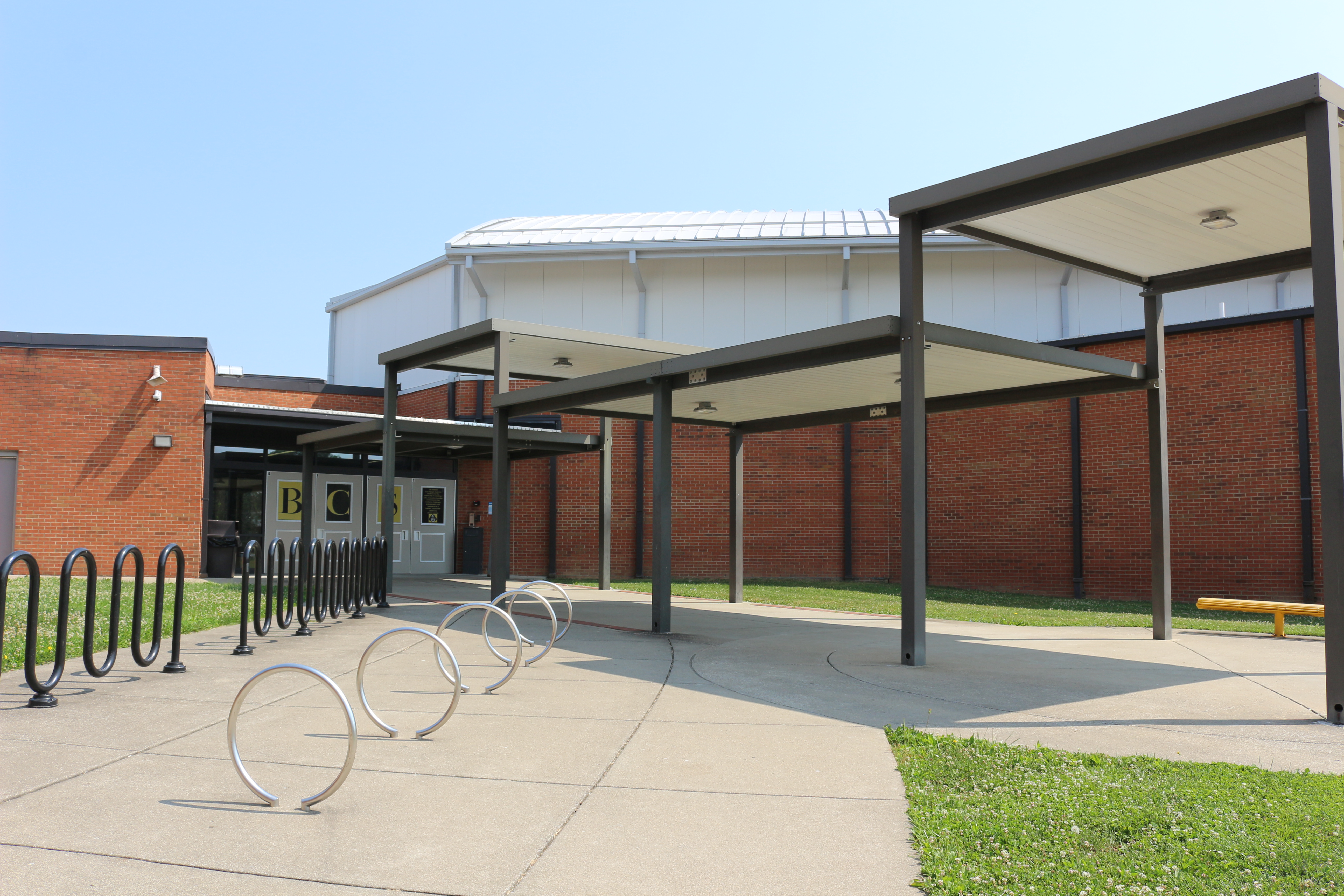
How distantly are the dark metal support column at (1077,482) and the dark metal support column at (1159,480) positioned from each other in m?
7.84

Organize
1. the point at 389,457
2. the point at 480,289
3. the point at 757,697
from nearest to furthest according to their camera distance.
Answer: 1. the point at 757,697
2. the point at 389,457
3. the point at 480,289

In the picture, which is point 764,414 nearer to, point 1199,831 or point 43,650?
point 43,650

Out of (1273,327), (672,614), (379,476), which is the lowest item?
(672,614)

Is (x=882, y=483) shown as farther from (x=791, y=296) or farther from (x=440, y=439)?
(x=440, y=439)

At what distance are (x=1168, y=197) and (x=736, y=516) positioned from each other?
9.27 metres

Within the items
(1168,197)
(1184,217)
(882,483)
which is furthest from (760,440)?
(1168,197)

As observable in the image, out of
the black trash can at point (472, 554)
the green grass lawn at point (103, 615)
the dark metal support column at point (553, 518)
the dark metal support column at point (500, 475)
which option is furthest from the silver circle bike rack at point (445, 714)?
the black trash can at point (472, 554)

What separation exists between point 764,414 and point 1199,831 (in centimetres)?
1181

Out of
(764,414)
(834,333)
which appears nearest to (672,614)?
(764,414)

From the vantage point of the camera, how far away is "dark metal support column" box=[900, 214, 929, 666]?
8695mm

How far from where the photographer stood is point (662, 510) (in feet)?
36.9

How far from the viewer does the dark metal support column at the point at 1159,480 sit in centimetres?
1098

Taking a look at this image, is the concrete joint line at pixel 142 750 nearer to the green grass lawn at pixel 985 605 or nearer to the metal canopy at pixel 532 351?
the metal canopy at pixel 532 351

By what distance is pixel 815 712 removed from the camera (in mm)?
6676
